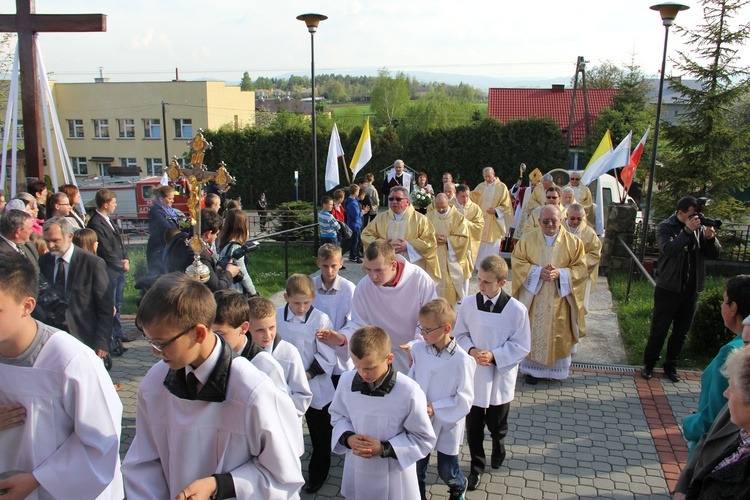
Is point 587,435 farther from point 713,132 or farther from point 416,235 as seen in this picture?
point 713,132

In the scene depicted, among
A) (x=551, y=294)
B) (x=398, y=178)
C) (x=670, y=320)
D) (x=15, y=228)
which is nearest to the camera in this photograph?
(x=15, y=228)

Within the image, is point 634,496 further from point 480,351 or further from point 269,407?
point 269,407

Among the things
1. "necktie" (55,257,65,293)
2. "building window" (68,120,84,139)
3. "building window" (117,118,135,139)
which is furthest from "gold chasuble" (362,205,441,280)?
"building window" (68,120,84,139)

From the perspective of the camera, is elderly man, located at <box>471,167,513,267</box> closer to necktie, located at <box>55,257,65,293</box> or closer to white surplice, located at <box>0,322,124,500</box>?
necktie, located at <box>55,257,65,293</box>

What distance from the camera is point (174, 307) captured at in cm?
208

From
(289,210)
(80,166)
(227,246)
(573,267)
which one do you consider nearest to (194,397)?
(227,246)

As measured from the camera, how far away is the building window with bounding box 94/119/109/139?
147 ft

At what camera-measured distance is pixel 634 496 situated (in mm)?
4449

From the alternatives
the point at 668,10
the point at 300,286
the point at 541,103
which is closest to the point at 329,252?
the point at 300,286

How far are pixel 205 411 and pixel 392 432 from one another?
52.8 inches

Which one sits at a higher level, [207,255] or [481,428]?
[207,255]

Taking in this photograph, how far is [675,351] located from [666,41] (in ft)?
18.4

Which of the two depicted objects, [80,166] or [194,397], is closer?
[194,397]

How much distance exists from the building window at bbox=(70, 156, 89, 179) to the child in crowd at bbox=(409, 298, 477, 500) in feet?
158
